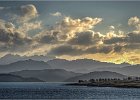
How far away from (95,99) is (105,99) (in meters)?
3.74

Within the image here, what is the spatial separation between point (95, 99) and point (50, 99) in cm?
1669

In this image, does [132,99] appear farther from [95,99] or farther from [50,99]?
[50,99]

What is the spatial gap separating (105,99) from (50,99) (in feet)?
67.0

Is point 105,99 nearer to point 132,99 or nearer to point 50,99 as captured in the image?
point 132,99

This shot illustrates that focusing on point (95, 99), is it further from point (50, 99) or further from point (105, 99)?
point (50, 99)

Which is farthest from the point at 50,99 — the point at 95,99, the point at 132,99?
the point at 132,99

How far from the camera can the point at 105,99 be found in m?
150

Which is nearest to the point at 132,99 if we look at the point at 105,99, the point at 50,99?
the point at 105,99

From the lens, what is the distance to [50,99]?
489ft

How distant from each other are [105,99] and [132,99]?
35.5ft

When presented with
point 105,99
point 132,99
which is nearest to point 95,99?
point 105,99

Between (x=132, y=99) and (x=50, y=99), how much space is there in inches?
1224
